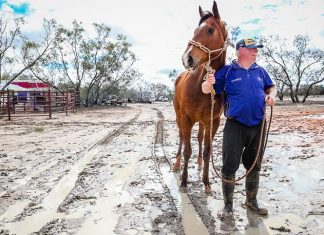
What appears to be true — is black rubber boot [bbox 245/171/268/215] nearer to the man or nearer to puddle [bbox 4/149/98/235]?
the man

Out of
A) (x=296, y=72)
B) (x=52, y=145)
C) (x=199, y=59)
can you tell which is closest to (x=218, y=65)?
(x=199, y=59)

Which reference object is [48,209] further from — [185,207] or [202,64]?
[202,64]

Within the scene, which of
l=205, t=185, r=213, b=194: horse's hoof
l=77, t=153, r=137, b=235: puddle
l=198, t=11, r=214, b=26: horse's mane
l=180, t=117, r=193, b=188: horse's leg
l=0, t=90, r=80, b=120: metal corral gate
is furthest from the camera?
l=0, t=90, r=80, b=120: metal corral gate

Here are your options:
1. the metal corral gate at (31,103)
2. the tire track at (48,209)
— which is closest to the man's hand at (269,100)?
the tire track at (48,209)

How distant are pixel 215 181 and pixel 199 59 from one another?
1.94 m

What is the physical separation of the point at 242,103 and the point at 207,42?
818 mm

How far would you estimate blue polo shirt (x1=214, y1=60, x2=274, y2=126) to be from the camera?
3.22m

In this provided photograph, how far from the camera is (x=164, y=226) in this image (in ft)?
10.3

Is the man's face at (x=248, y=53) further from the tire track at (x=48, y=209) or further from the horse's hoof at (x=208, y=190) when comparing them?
the tire track at (x=48, y=209)

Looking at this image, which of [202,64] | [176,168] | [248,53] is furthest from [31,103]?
[248,53]

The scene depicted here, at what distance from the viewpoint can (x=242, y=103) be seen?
10.6ft

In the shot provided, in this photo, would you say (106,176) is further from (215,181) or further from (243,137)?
(243,137)

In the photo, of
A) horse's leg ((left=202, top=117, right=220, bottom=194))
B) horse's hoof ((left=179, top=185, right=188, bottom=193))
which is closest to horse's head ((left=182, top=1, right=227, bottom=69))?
horse's leg ((left=202, top=117, right=220, bottom=194))

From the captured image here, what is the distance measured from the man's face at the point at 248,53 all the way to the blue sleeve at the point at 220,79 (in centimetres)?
22
